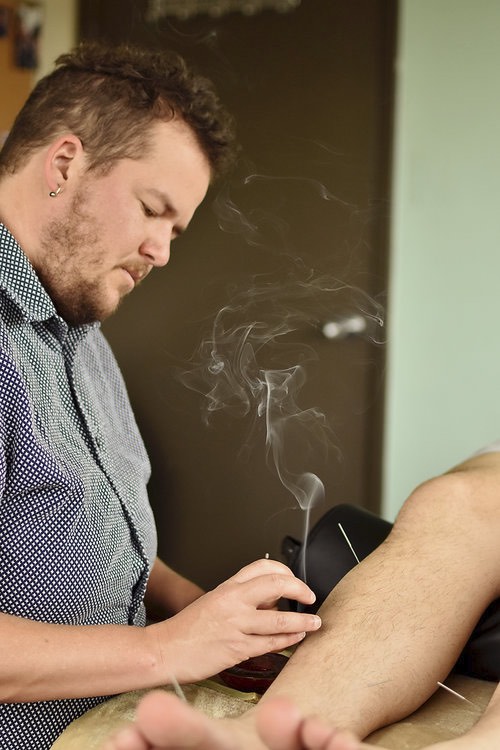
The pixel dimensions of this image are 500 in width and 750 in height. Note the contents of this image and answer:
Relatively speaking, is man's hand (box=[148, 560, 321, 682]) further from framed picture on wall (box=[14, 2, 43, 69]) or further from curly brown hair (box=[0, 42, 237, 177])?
framed picture on wall (box=[14, 2, 43, 69])

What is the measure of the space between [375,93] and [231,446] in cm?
116

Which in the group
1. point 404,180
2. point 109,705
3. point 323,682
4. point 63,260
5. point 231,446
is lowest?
point 231,446

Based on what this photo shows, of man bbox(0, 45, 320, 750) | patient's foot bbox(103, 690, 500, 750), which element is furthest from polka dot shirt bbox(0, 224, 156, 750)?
patient's foot bbox(103, 690, 500, 750)

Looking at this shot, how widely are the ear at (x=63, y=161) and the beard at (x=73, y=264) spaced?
3cm

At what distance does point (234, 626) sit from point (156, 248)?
0.62 metres

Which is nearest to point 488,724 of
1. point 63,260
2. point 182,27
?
point 63,260

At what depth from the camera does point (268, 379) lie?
1677mm

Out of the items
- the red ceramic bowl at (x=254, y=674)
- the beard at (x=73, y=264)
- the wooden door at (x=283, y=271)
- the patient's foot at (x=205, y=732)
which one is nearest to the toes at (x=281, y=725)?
the patient's foot at (x=205, y=732)

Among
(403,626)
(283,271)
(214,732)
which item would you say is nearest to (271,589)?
(403,626)

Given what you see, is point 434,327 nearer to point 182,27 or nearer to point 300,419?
point 300,419

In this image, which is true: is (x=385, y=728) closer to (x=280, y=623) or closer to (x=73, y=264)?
(x=280, y=623)

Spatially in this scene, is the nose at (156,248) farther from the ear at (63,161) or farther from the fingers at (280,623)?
the fingers at (280,623)

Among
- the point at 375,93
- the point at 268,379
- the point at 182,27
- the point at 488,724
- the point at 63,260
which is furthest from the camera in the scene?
the point at 182,27

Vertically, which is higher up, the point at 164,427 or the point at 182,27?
the point at 182,27
